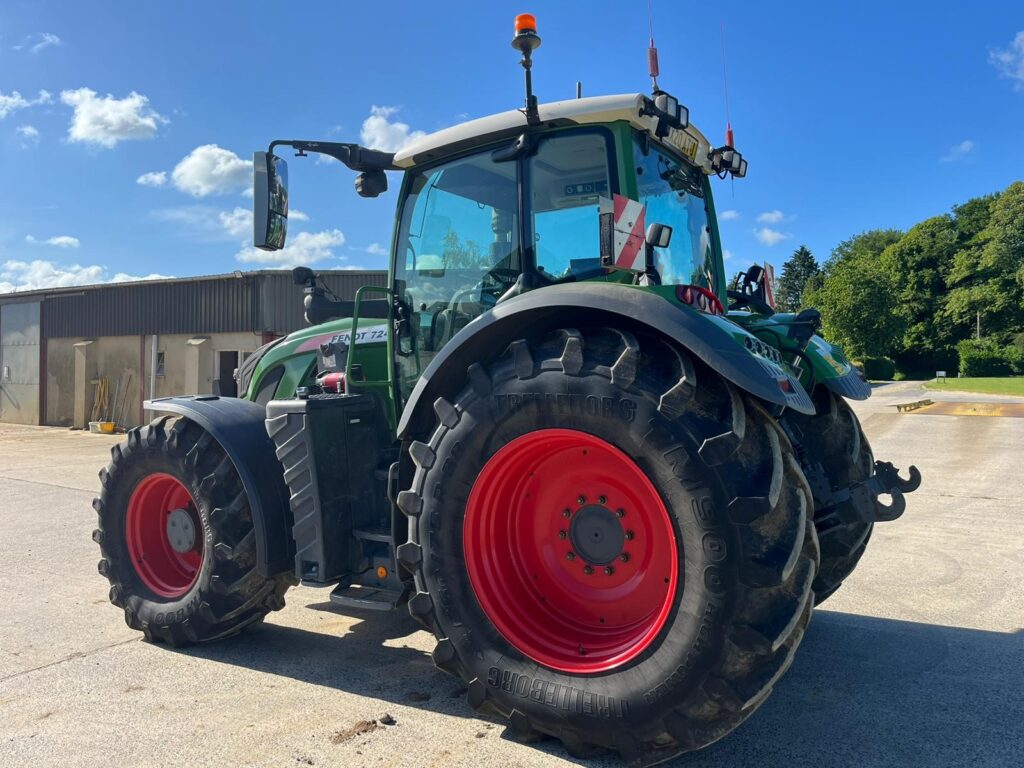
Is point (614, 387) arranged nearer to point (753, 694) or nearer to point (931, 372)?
point (753, 694)

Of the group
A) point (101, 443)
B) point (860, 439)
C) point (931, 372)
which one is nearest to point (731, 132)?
point (860, 439)

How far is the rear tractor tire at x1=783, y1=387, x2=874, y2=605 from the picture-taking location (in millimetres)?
3916

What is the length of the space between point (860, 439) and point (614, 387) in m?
2.20

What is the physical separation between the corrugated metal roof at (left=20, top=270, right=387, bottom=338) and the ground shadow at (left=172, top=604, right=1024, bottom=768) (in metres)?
13.8

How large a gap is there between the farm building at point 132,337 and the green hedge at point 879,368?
4023cm

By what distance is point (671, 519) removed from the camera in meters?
2.55

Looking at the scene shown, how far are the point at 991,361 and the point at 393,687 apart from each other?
53.4 metres

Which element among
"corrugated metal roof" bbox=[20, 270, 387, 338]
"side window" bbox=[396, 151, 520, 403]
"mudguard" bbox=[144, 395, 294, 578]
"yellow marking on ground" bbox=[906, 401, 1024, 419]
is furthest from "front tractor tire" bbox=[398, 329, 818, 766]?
"yellow marking on ground" bbox=[906, 401, 1024, 419]

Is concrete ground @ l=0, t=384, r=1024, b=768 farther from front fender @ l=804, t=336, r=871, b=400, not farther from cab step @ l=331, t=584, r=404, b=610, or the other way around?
front fender @ l=804, t=336, r=871, b=400

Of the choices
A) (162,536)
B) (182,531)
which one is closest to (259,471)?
(182,531)

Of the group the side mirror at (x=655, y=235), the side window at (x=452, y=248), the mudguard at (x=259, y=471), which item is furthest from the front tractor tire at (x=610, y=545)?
the mudguard at (x=259, y=471)

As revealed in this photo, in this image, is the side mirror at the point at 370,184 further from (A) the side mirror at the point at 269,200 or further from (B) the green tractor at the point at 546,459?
(A) the side mirror at the point at 269,200

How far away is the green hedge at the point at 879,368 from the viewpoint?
162 ft

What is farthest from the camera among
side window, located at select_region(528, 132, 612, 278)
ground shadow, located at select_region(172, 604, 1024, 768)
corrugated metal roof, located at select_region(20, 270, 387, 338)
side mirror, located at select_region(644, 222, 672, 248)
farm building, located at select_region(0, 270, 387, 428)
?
farm building, located at select_region(0, 270, 387, 428)
